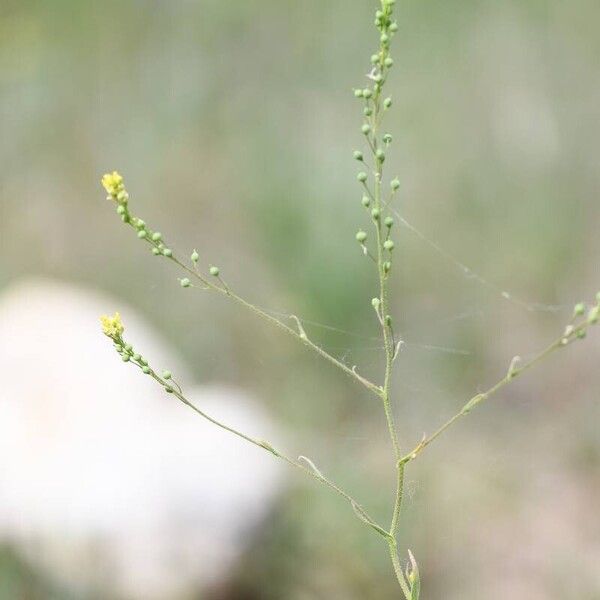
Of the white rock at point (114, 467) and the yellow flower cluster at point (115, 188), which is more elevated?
the white rock at point (114, 467)

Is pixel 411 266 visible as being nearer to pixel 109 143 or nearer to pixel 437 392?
pixel 437 392

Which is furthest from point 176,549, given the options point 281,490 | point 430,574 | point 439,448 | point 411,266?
point 411,266

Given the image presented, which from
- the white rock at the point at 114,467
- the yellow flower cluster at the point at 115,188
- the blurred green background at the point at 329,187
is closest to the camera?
the yellow flower cluster at the point at 115,188

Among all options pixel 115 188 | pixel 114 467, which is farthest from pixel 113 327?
pixel 114 467

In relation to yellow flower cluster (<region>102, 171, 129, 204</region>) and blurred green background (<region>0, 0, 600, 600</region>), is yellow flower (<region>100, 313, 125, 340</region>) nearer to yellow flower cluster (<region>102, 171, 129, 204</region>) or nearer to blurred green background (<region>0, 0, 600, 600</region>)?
yellow flower cluster (<region>102, 171, 129, 204</region>)

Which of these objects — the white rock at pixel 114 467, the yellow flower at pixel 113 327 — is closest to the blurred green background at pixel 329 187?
the white rock at pixel 114 467

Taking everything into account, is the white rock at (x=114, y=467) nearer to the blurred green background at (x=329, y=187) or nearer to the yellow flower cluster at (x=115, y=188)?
the blurred green background at (x=329, y=187)

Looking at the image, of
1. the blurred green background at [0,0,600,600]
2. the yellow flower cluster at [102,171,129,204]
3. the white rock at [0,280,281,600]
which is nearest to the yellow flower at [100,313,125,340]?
the yellow flower cluster at [102,171,129,204]
